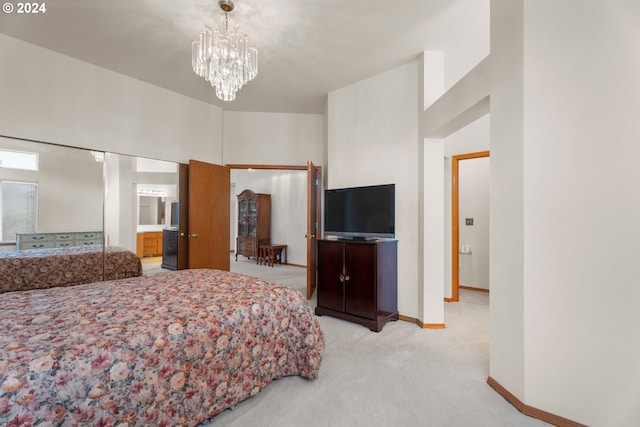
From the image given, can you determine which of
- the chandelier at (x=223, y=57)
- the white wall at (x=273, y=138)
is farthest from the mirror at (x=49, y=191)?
the chandelier at (x=223, y=57)

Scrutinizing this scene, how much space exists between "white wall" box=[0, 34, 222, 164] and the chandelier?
1731mm

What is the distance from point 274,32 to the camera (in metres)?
2.69

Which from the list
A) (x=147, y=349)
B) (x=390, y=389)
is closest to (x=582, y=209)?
(x=390, y=389)

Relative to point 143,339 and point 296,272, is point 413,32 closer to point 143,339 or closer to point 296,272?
point 143,339

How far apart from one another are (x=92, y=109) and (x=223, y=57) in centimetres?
206

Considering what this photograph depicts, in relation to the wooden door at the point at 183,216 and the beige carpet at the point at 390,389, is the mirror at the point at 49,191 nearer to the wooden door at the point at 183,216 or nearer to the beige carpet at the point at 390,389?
the wooden door at the point at 183,216

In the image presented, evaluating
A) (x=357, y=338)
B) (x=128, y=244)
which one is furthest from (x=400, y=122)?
(x=128, y=244)

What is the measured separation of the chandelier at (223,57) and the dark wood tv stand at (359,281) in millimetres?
1875

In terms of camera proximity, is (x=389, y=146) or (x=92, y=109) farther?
(x=389, y=146)

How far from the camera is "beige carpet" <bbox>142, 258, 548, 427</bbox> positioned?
1672 mm

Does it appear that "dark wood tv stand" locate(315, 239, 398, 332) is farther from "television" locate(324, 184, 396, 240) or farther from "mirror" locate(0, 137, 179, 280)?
"mirror" locate(0, 137, 179, 280)

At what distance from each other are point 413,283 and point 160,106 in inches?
152

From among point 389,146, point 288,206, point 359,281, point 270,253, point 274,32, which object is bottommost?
point 270,253

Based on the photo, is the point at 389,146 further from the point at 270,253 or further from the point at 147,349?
the point at 270,253
